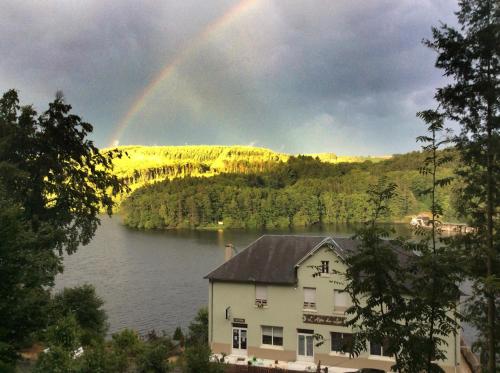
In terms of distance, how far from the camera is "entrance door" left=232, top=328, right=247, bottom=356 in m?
29.7

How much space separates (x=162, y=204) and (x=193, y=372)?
12526 centimetres

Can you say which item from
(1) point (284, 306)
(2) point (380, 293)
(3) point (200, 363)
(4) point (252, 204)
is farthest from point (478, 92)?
(4) point (252, 204)

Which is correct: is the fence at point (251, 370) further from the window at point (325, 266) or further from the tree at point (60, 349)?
the tree at point (60, 349)

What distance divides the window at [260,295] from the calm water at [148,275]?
12.0m

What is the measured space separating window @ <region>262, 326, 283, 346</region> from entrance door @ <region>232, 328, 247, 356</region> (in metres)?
1.23

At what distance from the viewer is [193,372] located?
758 inches

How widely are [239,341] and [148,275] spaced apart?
37227 mm

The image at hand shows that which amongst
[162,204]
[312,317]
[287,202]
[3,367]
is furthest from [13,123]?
[287,202]

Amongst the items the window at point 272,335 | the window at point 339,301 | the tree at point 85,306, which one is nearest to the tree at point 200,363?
the window at point 272,335

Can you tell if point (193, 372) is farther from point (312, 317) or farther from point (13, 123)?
point (13, 123)

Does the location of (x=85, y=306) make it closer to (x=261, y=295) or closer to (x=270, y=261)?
(x=261, y=295)

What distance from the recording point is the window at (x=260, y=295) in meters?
29.5

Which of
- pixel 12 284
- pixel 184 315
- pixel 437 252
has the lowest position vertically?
pixel 184 315

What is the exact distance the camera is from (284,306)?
29.2 metres
